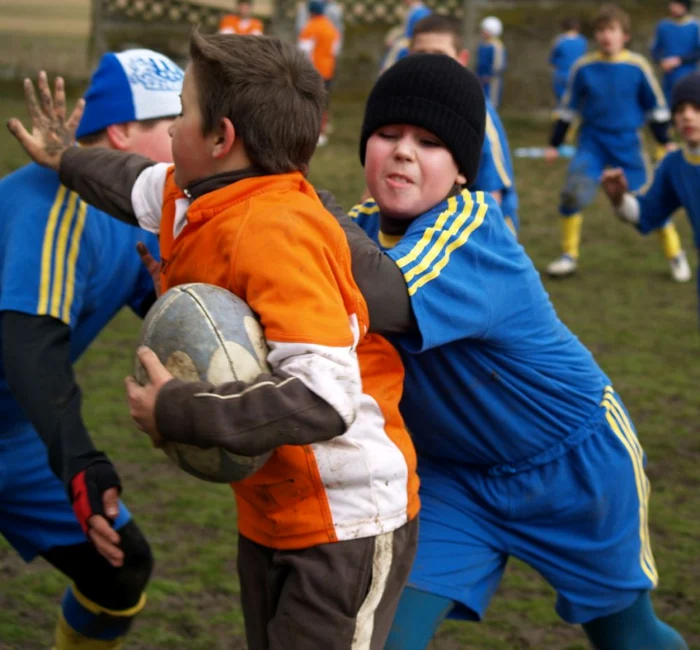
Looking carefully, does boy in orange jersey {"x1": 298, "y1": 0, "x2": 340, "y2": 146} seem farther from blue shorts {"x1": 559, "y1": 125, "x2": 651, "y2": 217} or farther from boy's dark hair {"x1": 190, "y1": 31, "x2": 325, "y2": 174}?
boy's dark hair {"x1": 190, "y1": 31, "x2": 325, "y2": 174}

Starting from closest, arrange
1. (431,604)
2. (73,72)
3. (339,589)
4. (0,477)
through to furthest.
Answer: (339,589)
(431,604)
(0,477)
(73,72)

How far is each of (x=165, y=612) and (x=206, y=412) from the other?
7.63 feet

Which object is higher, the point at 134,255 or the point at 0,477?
the point at 134,255

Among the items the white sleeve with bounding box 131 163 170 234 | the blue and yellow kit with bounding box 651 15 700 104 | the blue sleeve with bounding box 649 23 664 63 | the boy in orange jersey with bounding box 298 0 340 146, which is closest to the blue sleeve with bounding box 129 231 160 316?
the white sleeve with bounding box 131 163 170 234

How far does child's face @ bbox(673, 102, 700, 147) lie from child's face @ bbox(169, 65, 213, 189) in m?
4.16

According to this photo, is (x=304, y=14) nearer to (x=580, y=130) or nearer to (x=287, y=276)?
(x=580, y=130)

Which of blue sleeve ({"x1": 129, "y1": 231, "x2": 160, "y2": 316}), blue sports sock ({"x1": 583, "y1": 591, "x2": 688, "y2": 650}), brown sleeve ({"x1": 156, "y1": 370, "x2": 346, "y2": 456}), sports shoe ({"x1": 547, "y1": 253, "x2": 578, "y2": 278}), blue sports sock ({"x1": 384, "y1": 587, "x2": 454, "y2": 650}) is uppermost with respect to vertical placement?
brown sleeve ({"x1": 156, "y1": 370, "x2": 346, "y2": 456})

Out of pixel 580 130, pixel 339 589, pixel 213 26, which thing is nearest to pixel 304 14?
pixel 213 26

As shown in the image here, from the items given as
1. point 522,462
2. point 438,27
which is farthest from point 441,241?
point 438,27

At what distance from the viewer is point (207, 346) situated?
87.0 inches

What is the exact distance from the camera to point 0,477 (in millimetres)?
3400

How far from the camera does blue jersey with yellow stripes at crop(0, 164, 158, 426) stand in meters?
3.10

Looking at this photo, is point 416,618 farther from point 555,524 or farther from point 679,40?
point 679,40

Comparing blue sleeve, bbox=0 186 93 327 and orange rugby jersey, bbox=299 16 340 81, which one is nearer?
blue sleeve, bbox=0 186 93 327
